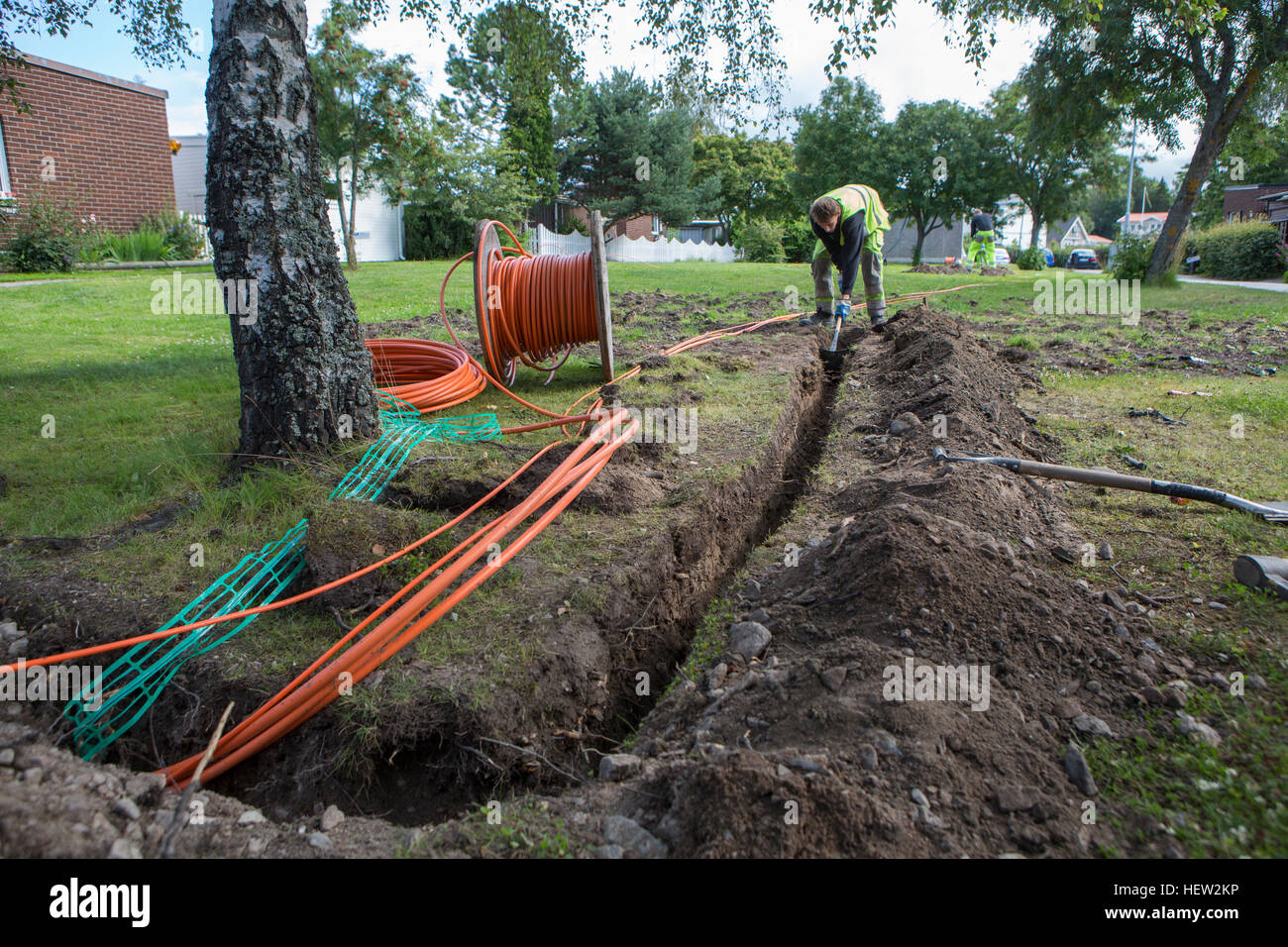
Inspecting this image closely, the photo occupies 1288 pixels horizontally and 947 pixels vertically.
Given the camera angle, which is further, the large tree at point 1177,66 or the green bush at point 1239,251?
the green bush at point 1239,251

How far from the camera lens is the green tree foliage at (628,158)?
37.7 metres

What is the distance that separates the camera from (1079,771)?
198 centimetres

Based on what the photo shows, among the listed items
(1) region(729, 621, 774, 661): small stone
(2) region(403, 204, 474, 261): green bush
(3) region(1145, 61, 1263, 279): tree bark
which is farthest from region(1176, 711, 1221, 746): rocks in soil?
(2) region(403, 204, 474, 261): green bush

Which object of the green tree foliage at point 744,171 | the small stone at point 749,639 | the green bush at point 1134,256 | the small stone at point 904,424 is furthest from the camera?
the green tree foliage at point 744,171

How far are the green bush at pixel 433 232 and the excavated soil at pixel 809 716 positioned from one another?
22.8m

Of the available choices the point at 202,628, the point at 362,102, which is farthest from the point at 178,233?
the point at 202,628

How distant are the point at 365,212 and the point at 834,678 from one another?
86.0 ft

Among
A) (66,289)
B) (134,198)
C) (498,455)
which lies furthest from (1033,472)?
(134,198)

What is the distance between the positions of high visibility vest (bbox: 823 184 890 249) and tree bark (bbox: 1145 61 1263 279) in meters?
10.2

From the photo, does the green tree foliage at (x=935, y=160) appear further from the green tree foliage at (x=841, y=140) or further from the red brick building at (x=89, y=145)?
the red brick building at (x=89, y=145)

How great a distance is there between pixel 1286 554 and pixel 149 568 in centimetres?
491

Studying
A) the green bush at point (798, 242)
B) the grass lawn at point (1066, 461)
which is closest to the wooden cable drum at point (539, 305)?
the grass lawn at point (1066, 461)

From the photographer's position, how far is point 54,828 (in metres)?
1.67
